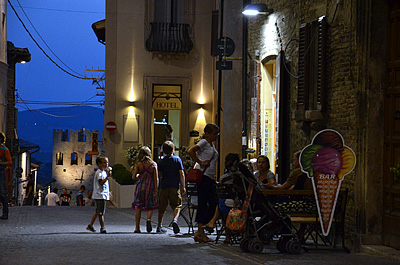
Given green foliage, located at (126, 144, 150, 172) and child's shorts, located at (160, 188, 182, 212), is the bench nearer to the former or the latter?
child's shorts, located at (160, 188, 182, 212)

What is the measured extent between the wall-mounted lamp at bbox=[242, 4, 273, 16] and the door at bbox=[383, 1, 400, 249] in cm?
458

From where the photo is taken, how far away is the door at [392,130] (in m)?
9.38

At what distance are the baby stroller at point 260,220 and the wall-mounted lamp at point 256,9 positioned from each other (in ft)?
18.1

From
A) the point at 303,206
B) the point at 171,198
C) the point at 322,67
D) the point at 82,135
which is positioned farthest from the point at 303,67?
the point at 82,135

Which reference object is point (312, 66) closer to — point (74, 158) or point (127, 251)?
point (127, 251)

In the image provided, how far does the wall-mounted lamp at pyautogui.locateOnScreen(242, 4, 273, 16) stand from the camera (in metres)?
13.9

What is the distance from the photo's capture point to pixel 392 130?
374 inches

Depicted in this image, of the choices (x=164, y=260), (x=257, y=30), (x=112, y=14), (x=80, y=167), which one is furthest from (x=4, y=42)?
(x=80, y=167)

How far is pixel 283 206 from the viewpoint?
368 inches

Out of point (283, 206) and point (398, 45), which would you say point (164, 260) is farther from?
point (398, 45)

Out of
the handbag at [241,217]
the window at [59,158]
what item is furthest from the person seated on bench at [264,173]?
the window at [59,158]

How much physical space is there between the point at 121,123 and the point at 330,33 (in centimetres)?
1635

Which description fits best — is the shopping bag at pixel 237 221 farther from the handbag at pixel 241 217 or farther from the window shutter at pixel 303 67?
the window shutter at pixel 303 67

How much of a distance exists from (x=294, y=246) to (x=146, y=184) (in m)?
3.86
